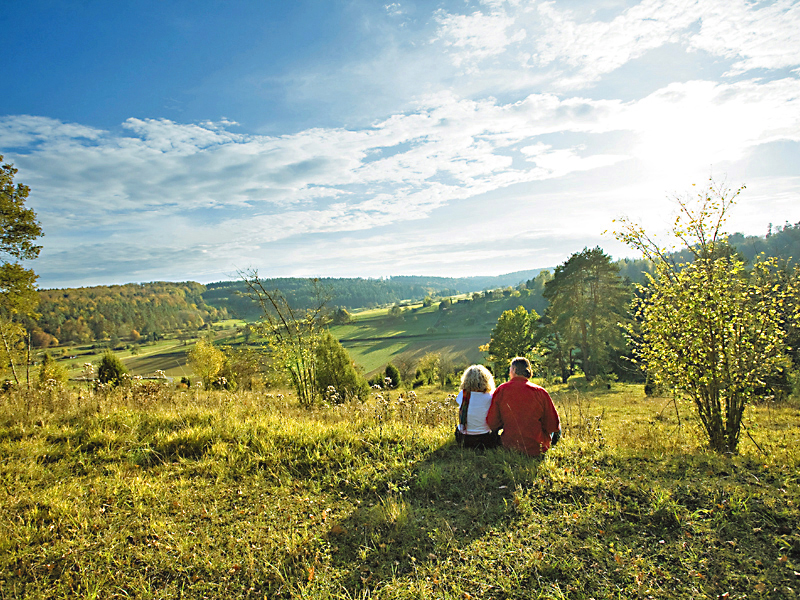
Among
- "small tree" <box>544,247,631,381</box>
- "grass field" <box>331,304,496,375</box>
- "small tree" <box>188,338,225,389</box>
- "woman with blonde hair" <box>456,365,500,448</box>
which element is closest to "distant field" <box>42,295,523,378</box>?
"grass field" <box>331,304,496,375</box>

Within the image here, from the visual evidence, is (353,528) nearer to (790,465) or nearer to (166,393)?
(790,465)

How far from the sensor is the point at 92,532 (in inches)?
147

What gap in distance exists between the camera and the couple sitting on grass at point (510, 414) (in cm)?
519

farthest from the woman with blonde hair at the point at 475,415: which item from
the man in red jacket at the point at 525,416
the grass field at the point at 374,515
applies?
the grass field at the point at 374,515

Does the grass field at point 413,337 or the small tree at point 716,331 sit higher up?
the small tree at point 716,331

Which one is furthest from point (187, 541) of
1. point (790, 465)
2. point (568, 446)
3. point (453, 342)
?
point (453, 342)

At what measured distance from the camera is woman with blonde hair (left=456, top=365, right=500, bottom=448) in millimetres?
5445

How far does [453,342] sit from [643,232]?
78.2 meters

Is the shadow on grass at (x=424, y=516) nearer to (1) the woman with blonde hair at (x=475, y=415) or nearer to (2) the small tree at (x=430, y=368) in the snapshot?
(1) the woman with blonde hair at (x=475, y=415)

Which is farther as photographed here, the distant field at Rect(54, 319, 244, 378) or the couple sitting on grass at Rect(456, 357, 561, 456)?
the distant field at Rect(54, 319, 244, 378)

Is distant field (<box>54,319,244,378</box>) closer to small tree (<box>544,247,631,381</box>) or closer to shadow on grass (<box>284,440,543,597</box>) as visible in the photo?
small tree (<box>544,247,631,381</box>)

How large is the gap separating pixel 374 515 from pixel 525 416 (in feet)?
8.07

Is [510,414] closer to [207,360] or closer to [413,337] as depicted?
[207,360]

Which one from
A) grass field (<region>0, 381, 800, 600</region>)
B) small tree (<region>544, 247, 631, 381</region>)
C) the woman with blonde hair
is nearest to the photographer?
grass field (<region>0, 381, 800, 600</region>)
